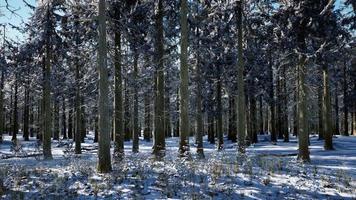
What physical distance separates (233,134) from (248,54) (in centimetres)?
1058

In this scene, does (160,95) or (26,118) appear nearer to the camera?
(160,95)

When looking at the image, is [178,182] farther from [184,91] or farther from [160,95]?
[160,95]

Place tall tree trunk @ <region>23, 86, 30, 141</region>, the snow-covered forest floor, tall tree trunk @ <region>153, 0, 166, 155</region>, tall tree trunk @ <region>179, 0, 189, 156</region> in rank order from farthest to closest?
tall tree trunk @ <region>23, 86, 30, 141</region>, tall tree trunk @ <region>153, 0, 166, 155</region>, tall tree trunk @ <region>179, 0, 189, 156</region>, the snow-covered forest floor

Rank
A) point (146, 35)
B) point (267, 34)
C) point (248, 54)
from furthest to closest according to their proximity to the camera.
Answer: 1. point (248, 54)
2. point (267, 34)
3. point (146, 35)

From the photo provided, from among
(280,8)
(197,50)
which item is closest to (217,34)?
(197,50)

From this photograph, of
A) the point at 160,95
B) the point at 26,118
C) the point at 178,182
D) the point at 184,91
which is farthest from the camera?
the point at 26,118

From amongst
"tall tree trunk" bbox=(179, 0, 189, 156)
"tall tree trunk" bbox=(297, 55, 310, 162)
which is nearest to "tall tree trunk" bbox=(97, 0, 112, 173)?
"tall tree trunk" bbox=(179, 0, 189, 156)

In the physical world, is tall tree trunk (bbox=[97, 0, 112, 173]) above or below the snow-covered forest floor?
above

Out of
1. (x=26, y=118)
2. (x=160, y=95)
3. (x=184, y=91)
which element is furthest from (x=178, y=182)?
(x=26, y=118)

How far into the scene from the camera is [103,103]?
1285cm

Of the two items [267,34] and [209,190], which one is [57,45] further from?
[209,190]

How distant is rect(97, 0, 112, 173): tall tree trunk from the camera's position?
12.9 metres

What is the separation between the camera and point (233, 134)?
4044 centimetres

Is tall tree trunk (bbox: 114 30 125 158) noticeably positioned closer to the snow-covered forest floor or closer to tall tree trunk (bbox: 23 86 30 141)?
the snow-covered forest floor
